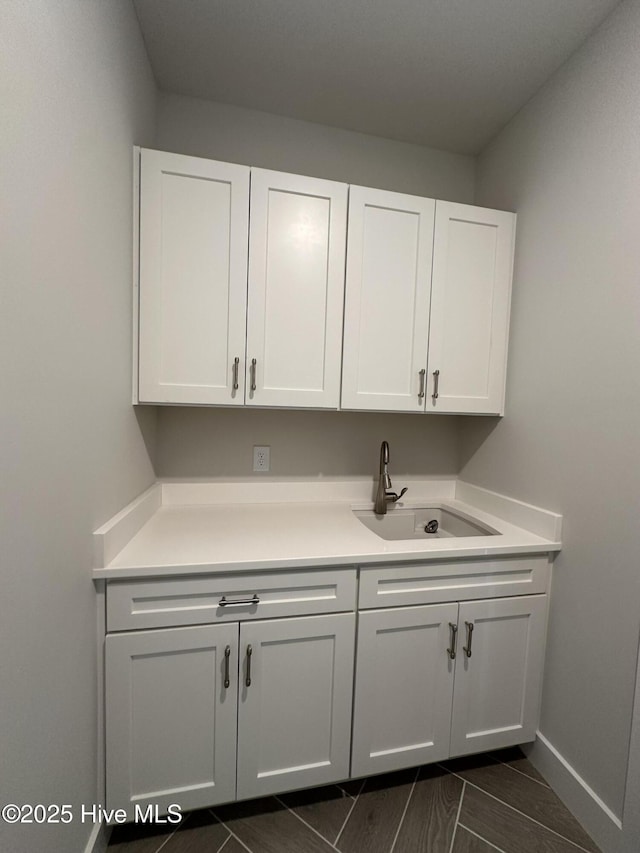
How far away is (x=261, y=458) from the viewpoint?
1.83m

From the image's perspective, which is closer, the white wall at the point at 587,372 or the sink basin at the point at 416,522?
the white wall at the point at 587,372

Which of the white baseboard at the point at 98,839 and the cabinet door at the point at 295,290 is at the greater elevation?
the cabinet door at the point at 295,290

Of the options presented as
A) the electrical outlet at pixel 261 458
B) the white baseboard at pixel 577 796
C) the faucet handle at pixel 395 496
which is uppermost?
the electrical outlet at pixel 261 458

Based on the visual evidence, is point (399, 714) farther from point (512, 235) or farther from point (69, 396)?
point (512, 235)

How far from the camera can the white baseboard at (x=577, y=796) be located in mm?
1181

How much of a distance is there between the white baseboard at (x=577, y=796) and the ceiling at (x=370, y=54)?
260 centimetres

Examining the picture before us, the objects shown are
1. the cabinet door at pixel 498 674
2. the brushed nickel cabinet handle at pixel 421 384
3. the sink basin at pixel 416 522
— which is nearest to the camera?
the cabinet door at pixel 498 674

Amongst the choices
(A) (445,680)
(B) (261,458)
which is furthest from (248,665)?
(B) (261,458)

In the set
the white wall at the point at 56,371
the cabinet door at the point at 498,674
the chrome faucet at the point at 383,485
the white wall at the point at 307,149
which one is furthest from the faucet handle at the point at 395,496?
the white wall at the point at 307,149

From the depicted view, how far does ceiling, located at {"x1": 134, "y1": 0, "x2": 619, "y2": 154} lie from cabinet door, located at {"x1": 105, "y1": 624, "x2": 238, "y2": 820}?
80.2 inches

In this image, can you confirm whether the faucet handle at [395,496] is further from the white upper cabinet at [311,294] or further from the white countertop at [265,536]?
the white upper cabinet at [311,294]

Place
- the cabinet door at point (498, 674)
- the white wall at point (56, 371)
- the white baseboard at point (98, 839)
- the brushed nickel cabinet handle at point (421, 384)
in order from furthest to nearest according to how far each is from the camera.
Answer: the brushed nickel cabinet handle at point (421, 384)
the cabinet door at point (498, 674)
the white baseboard at point (98, 839)
the white wall at point (56, 371)

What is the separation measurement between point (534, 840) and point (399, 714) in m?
0.54

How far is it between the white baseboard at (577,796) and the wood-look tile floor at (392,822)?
0.03m
